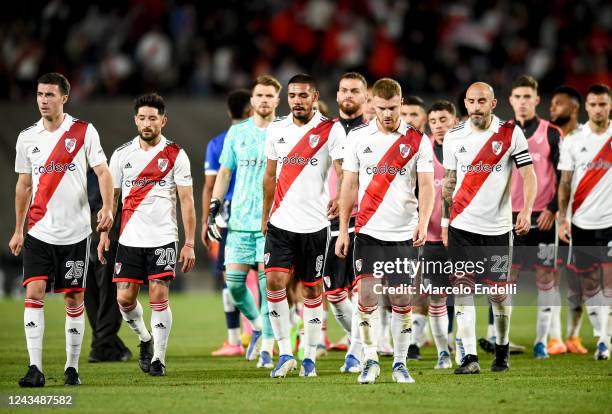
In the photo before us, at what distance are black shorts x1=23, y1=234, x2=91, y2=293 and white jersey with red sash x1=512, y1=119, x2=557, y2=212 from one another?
4.98m

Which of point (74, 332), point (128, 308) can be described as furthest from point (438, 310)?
point (74, 332)

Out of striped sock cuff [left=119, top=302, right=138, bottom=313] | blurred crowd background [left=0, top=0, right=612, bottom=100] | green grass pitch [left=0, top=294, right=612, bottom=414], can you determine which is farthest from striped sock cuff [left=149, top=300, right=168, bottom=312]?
blurred crowd background [left=0, top=0, right=612, bottom=100]

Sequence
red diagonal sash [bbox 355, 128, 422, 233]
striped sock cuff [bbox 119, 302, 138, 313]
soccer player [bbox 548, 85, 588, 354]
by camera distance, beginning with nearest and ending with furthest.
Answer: red diagonal sash [bbox 355, 128, 422, 233]
striped sock cuff [bbox 119, 302, 138, 313]
soccer player [bbox 548, 85, 588, 354]

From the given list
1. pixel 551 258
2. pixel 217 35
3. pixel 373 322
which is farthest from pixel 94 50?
pixel 373 322

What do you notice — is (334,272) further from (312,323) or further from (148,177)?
(148,177)

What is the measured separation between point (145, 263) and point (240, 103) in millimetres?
3001

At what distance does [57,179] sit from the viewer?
949 cm

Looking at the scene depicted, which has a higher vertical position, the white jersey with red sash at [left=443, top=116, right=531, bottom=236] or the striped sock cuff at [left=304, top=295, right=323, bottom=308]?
the white jersey with red sash at [left=443, top=116, right=531, bottom=236]

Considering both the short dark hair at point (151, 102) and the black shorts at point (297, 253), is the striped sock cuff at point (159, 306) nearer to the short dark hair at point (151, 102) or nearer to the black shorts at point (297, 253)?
the black shorts at point (297, 253)

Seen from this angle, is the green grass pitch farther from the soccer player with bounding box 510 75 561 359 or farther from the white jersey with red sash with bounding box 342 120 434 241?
the white jersey with red sash with bounding box 342 120 434 241

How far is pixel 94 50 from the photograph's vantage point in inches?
874

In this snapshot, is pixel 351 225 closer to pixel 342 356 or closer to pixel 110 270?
pixel 342 356

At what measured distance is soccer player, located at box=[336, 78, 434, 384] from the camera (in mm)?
9320

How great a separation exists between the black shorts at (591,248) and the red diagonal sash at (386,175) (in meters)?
3.33
